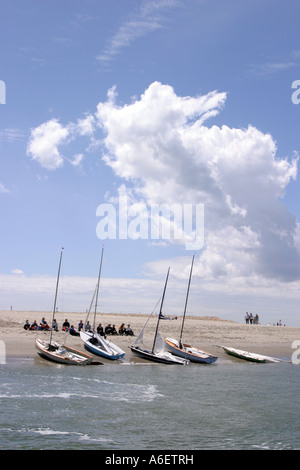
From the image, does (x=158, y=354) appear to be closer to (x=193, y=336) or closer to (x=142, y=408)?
(x=193, y=336)

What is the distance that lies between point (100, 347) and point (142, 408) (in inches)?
685

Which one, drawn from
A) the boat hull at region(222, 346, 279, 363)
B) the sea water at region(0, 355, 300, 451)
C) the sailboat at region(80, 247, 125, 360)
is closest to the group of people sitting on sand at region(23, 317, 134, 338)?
Result: the sailboat at region(80, 247, 125, 360)

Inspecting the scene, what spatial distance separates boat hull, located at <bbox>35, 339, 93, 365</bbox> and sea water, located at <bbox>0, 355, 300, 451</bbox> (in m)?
0.73

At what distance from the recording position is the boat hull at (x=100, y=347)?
4106 centimetres

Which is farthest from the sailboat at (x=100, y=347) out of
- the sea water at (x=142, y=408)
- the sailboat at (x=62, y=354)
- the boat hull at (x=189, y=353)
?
the boat hull at (x=189, y=353)

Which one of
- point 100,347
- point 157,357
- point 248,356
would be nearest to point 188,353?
point 157,357

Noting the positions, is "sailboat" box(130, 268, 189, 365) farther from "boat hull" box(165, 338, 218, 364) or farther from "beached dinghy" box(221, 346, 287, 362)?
"beached dinghy" box(221, 346, 287, 362)

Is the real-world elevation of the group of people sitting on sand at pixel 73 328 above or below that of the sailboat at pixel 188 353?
above

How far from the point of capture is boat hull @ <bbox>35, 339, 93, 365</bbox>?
3862cm

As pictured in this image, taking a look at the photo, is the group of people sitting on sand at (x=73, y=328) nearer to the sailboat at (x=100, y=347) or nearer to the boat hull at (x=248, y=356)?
the sailboat at (x=100, y=347)

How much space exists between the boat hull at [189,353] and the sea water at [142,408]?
12.1 feet

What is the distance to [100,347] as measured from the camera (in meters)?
42.2

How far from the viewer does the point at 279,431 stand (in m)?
22.2
